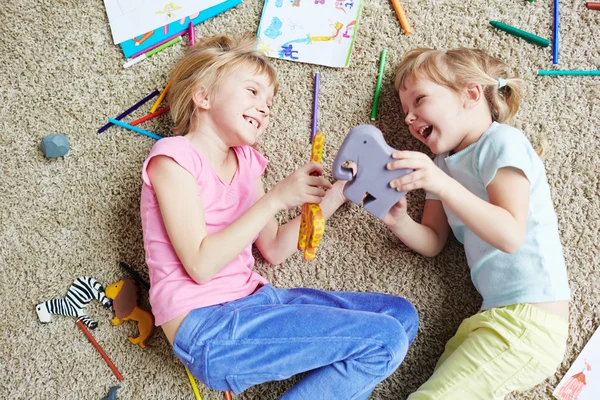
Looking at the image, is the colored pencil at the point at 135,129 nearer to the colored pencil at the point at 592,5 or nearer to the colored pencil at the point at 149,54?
the colored pencil at the point at 149,54

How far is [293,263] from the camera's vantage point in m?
1.07

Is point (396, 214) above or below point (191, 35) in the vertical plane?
below

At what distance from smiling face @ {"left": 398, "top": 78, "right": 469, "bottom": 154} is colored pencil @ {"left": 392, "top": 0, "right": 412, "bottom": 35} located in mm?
188

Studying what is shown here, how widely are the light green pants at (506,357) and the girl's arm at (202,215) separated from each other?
409mm

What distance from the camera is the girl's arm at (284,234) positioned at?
102 centimetres

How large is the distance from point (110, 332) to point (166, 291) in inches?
10.2

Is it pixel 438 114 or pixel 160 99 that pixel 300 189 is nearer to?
pixel 438 114

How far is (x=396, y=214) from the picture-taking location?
Answer: 95 centimetres

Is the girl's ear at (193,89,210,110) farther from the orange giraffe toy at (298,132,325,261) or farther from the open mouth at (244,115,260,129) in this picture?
the orange giraffe toy at (298,132,325,261)

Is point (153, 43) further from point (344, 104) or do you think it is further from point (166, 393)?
point (166, 393)

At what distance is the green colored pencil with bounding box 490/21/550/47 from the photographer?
3.42 feet

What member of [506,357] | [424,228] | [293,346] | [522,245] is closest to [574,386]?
[506,357]

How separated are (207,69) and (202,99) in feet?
0.19

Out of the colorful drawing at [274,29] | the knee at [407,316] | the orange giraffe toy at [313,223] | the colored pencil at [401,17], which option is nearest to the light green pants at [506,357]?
the knee at [407,316]
